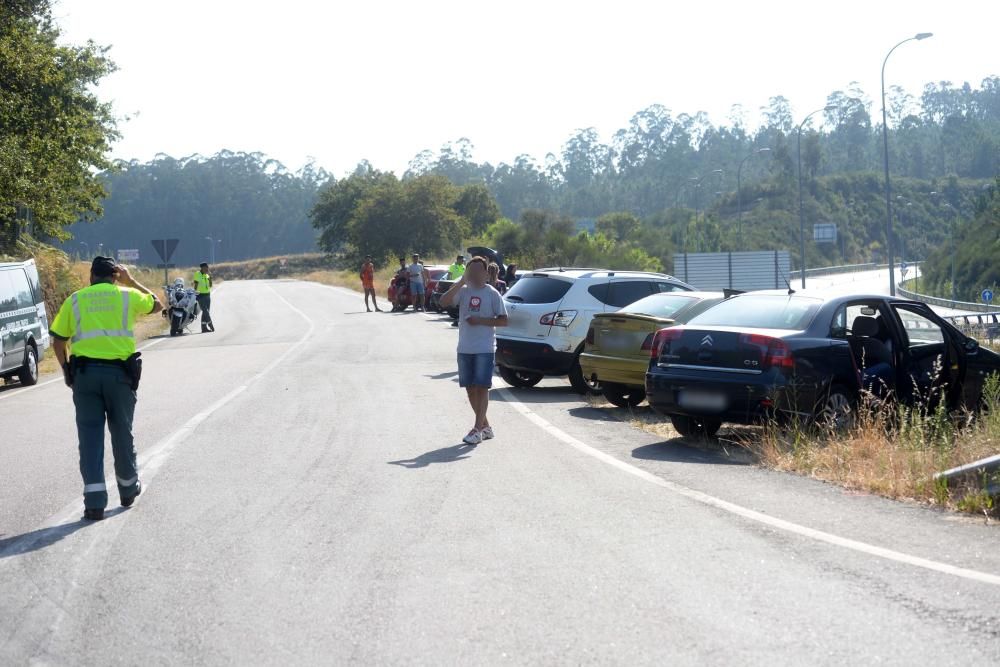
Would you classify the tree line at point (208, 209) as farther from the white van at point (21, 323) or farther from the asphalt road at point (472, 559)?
the asphalt road at point (472, 559)

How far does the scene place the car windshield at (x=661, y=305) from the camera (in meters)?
14.1

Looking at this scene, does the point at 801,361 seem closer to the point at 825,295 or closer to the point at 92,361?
the point at 825,295

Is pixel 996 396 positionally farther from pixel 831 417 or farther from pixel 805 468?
pixel 805 468

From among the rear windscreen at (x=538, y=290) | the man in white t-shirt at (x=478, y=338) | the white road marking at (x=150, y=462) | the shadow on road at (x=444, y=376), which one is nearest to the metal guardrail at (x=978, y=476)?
the man in white t-shirt at (x=478, y=338)

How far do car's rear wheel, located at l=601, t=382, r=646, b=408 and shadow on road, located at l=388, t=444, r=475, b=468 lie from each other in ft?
10.4

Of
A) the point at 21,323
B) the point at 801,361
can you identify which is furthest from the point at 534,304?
the point at 21,323

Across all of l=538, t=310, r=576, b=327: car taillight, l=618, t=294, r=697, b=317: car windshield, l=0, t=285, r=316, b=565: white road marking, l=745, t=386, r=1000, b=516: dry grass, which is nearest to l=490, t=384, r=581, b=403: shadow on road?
l=538, t=310, r=576, b=327: car taillight

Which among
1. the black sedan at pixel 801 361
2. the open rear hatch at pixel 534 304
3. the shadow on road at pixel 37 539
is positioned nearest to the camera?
the shadow on road at pixel 37 539

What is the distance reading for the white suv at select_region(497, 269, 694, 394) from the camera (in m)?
15.5

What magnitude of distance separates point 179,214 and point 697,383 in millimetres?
183464

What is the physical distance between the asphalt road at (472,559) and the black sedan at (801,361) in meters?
0.66

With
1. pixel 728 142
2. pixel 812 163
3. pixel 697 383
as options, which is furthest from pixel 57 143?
pixel 728 142

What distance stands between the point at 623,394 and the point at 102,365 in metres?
7.10

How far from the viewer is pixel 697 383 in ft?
34.5
